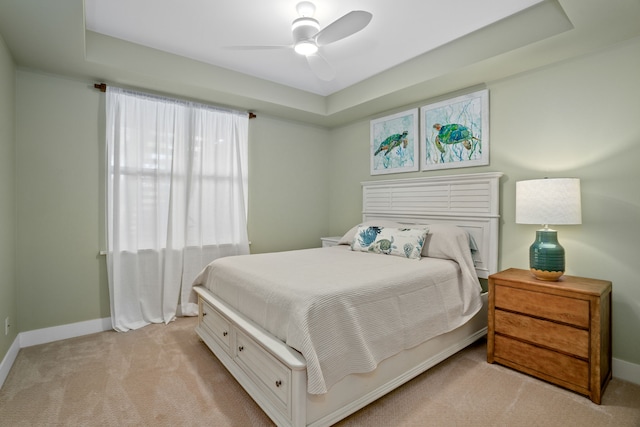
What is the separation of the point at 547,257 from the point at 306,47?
7.50 ft

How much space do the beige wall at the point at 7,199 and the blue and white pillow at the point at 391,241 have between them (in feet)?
9.22

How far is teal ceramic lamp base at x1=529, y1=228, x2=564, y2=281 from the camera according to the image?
2.17 m

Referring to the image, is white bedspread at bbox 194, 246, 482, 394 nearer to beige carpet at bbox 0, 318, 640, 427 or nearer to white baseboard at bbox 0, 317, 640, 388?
beige carpet at bbox 0, 318, 640, 427

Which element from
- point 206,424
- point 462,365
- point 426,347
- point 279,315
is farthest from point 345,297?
point 462,365

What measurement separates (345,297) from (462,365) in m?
1.30

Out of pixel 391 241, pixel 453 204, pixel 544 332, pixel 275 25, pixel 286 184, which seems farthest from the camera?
pixel 286 184

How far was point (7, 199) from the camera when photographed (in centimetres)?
237

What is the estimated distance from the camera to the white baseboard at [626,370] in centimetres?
215

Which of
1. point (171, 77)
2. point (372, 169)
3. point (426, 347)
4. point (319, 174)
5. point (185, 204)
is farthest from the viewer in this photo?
point (319, 174)

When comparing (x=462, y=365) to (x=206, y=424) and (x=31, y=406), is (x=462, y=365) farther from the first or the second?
(x=31, y=406)

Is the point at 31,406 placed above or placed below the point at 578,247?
below

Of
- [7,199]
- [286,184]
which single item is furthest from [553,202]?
[7,199]

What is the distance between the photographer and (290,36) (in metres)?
2.67

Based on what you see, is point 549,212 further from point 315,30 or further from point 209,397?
point 209,397
